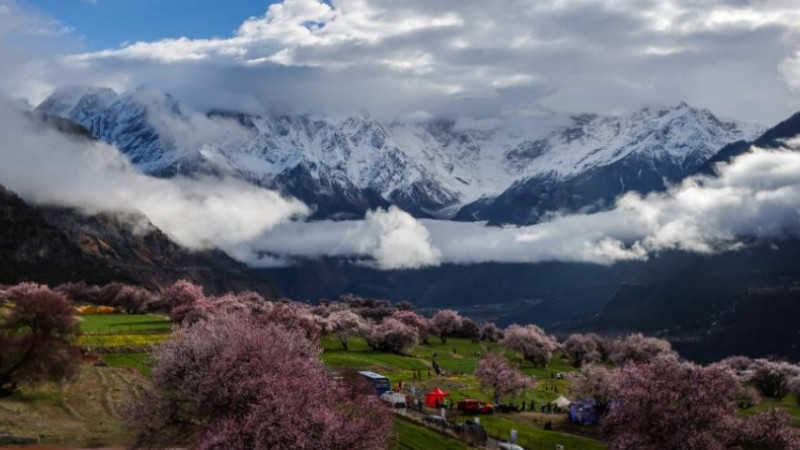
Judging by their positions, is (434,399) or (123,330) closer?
(434,399)

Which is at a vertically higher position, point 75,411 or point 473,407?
point 75,411

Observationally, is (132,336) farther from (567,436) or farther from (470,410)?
(567,436)

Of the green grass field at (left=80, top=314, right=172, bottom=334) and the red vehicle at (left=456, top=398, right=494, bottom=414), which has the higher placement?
the green grass field at (left=80, top=314, right=172, bottom=334)

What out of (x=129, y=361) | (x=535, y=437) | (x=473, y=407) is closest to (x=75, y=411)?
(x=129, y=361)

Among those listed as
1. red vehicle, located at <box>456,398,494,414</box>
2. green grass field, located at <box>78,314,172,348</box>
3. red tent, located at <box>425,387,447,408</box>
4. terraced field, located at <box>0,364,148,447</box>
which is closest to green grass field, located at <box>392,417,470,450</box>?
red vehicle, located at <box>456,398,494,414</box>

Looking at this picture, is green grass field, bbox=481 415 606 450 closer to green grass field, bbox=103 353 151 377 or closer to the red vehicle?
the red vehicle

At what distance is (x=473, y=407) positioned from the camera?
89875 mm

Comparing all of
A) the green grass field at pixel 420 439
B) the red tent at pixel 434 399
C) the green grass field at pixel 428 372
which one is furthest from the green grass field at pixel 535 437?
the green grass field at pixel 420 439

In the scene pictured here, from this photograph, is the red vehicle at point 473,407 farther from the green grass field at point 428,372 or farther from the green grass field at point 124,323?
the green grass field at point 124,323

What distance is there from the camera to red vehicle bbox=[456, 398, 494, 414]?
292 feet

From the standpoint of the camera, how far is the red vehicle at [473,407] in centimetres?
8912

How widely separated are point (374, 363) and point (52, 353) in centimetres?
6049

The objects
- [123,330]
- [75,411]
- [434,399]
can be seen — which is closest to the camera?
[75,411]

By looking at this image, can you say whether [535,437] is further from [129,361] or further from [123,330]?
[123,330]
